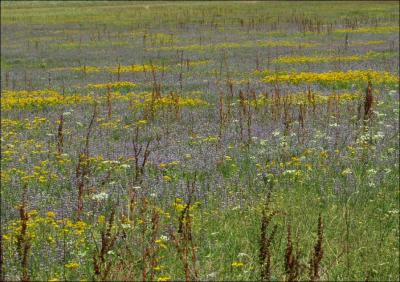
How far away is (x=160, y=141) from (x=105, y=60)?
1843 cm

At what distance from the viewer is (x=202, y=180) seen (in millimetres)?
8711

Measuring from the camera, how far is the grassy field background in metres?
5.36

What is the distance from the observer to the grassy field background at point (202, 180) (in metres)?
5.36

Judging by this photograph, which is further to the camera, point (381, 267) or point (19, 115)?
point (19, 115)

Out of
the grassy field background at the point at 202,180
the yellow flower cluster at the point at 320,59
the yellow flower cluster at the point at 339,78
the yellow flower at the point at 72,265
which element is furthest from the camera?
the yellow flower cluster at the point at 320,59

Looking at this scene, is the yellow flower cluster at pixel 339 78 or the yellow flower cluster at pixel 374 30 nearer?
the yellow flower cluster at pixel 339 78

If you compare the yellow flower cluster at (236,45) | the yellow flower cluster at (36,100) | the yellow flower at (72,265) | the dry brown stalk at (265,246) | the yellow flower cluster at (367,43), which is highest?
the dry brown stalk at (265,246)

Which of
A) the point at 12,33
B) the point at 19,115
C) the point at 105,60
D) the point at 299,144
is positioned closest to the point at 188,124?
the point at 299,144

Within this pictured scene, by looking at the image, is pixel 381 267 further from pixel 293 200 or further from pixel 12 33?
pixel 12 33

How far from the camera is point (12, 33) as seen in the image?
48125mm

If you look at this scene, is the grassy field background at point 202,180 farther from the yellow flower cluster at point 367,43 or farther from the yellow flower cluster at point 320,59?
the yellow flower cluster at point 367,43

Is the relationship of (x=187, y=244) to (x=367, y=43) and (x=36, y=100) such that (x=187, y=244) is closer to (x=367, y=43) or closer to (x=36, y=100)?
(x=36, y=100)

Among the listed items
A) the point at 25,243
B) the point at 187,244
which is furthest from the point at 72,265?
the point at 187,244

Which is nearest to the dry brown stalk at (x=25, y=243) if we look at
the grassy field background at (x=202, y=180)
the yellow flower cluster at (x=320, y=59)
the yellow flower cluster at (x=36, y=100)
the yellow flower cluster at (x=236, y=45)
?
the grassy field background at (x=202, y=180)
